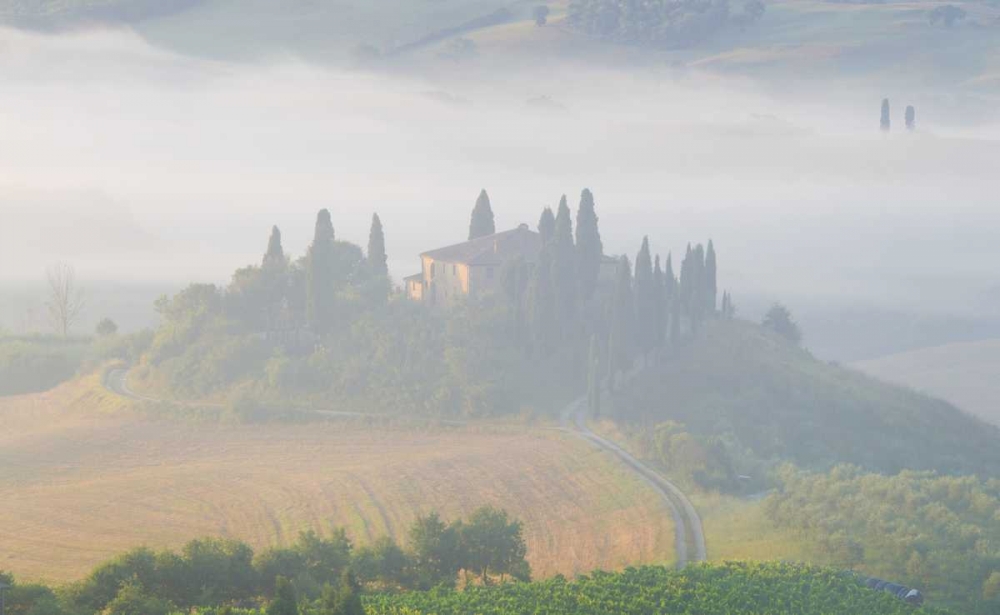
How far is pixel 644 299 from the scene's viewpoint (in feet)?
275

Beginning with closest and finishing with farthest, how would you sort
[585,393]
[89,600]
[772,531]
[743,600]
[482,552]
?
[89,600]
[743,600]
[482,552]
[772,531]
[585,393]

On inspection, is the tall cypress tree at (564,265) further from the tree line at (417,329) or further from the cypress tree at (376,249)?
the cypress tree at (376,249)

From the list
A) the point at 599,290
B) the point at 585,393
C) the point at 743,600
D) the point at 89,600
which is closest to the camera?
the point at 89,600

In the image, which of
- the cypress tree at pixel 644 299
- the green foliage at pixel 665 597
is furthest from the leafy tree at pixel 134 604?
the cypress tree at pixel 644 299

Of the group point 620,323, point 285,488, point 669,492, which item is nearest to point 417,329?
point 620,323

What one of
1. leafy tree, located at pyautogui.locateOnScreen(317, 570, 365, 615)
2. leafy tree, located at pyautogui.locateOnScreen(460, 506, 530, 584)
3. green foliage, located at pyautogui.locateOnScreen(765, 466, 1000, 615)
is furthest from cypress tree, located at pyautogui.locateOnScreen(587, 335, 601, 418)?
leafy tree, located at pyautogui.locateOnScreen(317, 570, 365, 615)

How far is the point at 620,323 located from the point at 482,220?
26809mm

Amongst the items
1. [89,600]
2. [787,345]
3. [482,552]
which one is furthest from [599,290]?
[89,600]

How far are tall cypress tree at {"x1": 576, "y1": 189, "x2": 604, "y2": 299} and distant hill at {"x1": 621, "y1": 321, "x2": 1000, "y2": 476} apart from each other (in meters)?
8.76

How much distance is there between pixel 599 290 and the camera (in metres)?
89.8

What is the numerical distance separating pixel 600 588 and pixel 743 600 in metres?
4.75

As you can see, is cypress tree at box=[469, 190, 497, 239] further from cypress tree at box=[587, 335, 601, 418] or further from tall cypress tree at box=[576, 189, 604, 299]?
cypress tree at box=[587, 335, 601, 418]

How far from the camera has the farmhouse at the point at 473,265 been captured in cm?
9062

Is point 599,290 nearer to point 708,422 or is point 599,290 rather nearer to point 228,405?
point 708,422
